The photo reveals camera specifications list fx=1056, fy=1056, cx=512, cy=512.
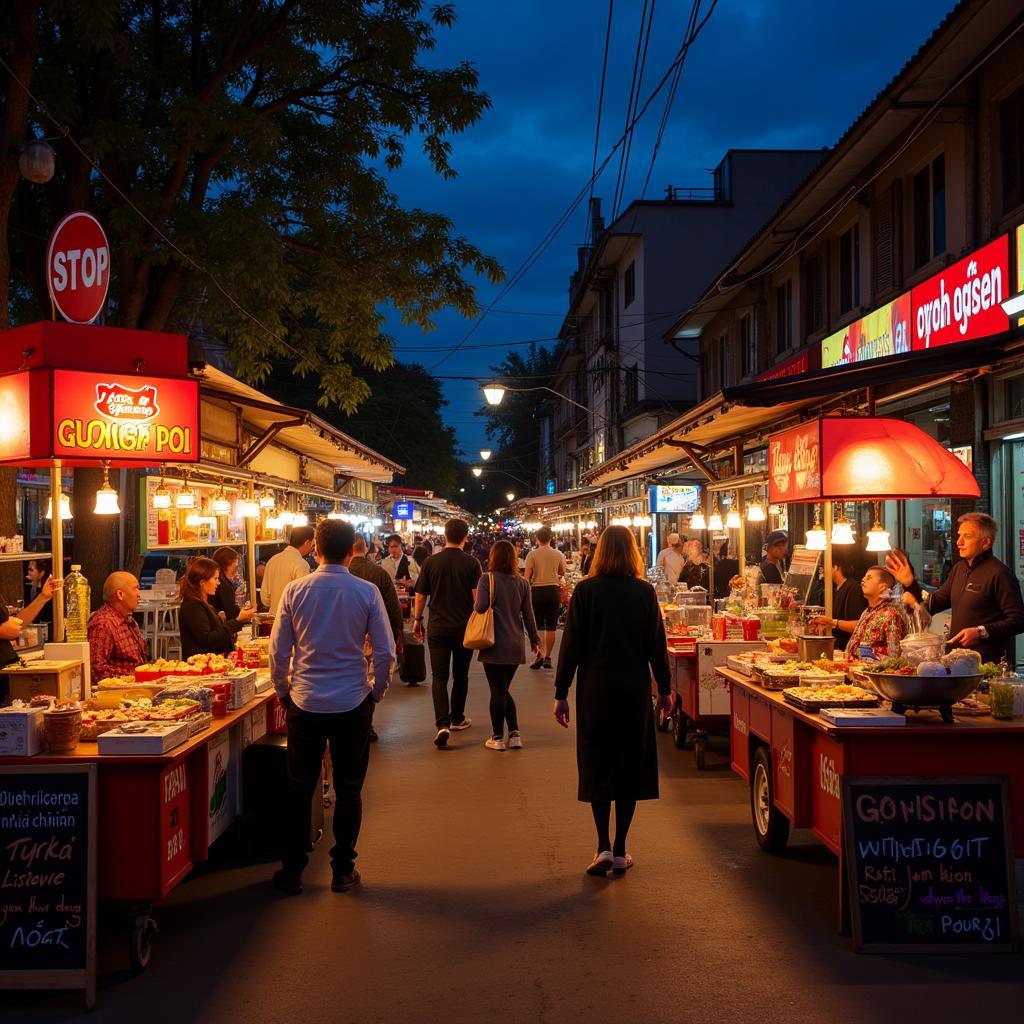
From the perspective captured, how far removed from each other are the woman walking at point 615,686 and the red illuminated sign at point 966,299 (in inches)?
181

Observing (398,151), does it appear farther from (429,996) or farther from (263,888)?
(429,996)

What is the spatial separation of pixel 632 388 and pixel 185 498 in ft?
85.0

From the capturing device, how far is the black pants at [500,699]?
33.1 feet

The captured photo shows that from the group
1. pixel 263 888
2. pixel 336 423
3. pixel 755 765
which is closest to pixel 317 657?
pixel 263 888

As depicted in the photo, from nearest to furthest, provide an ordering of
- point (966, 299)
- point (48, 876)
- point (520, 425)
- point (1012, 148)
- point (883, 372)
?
point (48, 876)
point (883, 372)
point (966, 299)
point (1012, 148)
point (520, 425)

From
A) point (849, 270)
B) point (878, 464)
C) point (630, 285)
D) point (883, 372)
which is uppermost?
point (630, 285)

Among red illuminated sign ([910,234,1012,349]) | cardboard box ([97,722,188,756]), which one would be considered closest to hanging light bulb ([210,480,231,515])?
cardboard box ([97,722,188,756])

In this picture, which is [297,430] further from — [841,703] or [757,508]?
[841,703]

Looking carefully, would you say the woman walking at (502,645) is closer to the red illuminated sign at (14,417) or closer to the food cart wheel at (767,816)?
the food cart wheel at (767,816)

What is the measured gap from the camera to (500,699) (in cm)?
1012

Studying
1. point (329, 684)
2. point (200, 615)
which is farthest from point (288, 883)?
point (200, 615)

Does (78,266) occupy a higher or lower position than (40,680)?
higher

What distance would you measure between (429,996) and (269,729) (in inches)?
130

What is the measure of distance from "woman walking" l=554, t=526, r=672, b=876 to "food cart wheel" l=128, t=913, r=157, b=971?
8.29 feet
